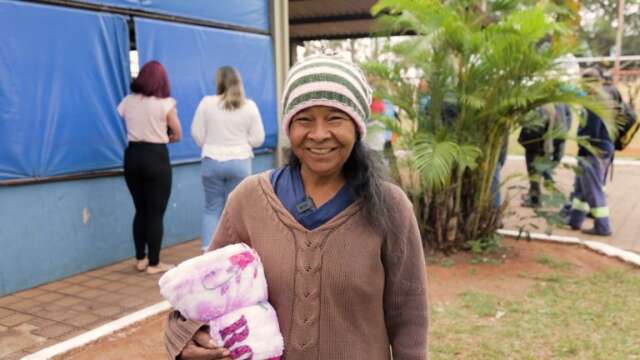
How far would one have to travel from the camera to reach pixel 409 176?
222 inches

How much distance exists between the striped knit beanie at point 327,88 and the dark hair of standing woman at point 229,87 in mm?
3457

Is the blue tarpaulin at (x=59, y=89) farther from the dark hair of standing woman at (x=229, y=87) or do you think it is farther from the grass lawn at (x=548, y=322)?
the grass lawn at (x=548, y=322)

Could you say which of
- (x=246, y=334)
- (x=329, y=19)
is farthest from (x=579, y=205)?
(x=329, y=19)

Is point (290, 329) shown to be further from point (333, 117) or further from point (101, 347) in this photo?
point (101, 347)

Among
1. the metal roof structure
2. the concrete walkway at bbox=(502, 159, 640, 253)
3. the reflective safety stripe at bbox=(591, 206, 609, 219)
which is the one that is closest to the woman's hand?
the concrete walkway at bbox=(502, 159, 640, 253)

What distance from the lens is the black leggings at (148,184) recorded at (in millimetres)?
4789

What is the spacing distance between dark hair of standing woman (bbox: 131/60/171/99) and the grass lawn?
2.90 m

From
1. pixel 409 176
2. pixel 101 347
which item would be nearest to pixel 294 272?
pixel 101 347

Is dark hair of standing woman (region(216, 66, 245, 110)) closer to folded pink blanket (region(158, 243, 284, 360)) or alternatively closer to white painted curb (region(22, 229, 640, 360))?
white painted curb (region(22, 229, 640, 360))

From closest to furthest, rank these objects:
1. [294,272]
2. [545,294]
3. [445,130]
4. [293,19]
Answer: [294,272], [545,294], [445,130], [293,19]

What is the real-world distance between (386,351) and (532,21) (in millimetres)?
4096

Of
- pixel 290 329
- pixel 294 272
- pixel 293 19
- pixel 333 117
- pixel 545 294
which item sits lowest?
pixel 545 294

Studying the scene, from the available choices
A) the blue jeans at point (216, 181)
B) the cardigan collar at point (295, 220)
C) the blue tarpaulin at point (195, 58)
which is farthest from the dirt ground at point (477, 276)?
the blue tarpaulin at point (195, 58)

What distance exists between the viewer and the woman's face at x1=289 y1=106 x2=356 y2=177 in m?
1.61
